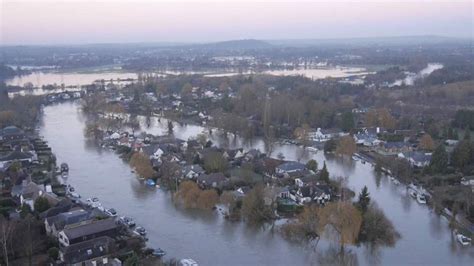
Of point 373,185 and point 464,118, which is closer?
point 373,185

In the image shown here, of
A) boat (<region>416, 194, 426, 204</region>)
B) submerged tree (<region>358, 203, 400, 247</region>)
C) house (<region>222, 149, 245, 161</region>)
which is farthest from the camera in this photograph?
house (<region>222, 149, 245, 161</region>)

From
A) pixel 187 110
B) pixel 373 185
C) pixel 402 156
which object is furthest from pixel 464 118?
pixel 187 110

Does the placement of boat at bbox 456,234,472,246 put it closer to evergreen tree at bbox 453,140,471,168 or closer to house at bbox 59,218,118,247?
evergreen tree at bbox 453,140,471,168

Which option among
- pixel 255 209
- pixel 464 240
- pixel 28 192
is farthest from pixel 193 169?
pixel 464 240

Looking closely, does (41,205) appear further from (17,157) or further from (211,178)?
(17,157)

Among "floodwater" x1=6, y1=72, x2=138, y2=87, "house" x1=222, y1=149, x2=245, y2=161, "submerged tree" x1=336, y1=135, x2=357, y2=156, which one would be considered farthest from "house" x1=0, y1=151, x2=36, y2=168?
"floodwater" x1=6, y1=72, x2=138, y2=87

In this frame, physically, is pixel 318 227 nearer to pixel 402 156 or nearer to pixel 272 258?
pixel 272 258

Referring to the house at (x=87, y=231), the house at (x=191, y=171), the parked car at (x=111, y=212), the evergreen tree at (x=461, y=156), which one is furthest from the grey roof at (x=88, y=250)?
the evergreen tree at (x=461, y=156)
